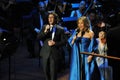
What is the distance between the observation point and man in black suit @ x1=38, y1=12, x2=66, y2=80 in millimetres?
8164

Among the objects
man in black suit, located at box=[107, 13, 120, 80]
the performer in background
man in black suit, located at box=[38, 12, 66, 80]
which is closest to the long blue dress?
the performer in background

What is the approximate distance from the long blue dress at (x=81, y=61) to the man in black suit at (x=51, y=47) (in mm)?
311

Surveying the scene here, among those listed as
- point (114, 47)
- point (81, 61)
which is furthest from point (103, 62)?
point (114, 47)

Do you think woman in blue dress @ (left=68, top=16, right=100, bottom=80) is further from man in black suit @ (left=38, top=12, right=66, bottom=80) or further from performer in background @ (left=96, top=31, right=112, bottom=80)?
man in black suit @ (left=38, top=12, right=66, bottom=80)

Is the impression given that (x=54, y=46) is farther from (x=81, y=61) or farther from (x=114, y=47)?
(x=114, y=47)

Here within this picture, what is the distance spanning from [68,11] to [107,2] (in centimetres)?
145

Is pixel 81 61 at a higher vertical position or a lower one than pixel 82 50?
lower

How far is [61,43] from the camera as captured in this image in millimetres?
8164

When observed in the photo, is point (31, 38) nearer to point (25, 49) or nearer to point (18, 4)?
point (25, 49)

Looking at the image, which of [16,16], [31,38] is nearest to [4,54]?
[31,38]

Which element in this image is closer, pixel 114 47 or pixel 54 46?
pixel 114 47

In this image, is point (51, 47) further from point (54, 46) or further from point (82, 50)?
point (82, 50)

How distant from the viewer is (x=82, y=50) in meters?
8.15

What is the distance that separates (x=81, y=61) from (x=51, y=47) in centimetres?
69
